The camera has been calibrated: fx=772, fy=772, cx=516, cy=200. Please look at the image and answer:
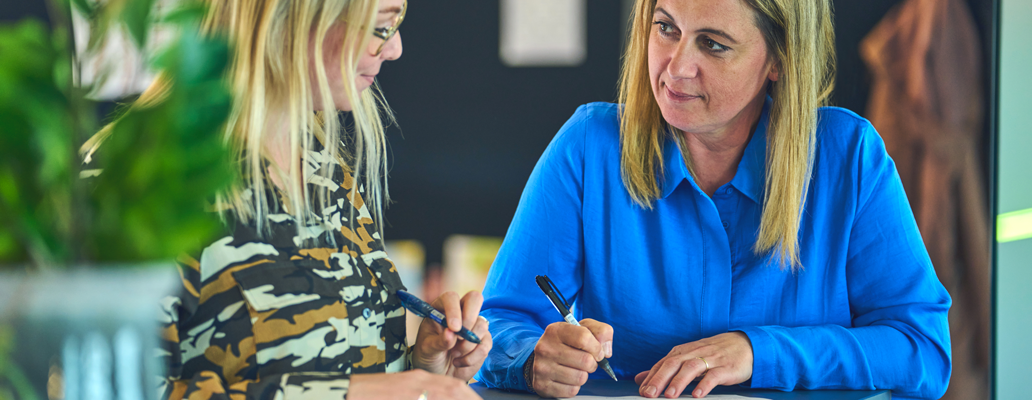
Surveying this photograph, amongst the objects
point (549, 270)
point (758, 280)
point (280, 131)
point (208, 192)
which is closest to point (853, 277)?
point (758, 280)

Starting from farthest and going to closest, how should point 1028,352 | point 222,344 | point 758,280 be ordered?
point 1028,352, point 758,280, point 222,344

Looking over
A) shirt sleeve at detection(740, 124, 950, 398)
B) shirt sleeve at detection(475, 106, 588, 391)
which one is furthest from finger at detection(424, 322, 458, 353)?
shirt sleeve at detection(740, 124, 950, 398)

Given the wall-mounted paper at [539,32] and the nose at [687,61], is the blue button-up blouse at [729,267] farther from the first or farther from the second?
the wall-mounted paper at [539,32]

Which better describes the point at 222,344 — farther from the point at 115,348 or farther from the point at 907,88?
the point at 907,88

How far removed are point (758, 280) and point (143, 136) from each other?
107cm

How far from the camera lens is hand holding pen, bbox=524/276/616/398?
3.64 feet

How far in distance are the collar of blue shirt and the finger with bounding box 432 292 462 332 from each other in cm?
47

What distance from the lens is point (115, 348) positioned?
1.47ft

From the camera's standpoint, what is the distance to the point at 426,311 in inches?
40.8

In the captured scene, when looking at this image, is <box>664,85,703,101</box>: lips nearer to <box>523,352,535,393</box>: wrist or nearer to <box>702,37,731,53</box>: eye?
<box>702,37,731,53</box>: eye

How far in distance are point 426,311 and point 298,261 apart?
201mm

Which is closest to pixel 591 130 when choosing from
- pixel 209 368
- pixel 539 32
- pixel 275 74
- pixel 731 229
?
pixel 731 229

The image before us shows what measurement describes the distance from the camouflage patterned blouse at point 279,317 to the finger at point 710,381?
44 cm

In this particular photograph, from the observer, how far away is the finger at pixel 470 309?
1074mm
